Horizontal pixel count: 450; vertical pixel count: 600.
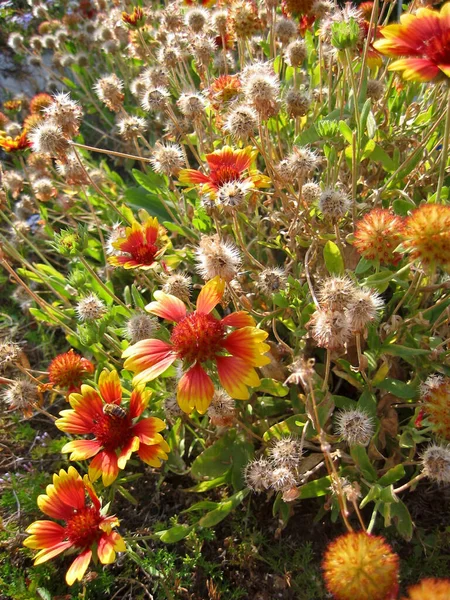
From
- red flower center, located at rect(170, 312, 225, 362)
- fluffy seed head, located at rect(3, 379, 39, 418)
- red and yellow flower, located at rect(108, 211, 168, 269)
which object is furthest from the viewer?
fluffy seed head, located at rect(3, 379, 39, 418)

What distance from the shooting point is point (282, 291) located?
72.1 inches

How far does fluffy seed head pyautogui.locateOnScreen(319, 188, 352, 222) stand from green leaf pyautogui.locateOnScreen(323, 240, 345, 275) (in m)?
0.11

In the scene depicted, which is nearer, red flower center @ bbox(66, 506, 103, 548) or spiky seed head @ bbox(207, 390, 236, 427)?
red flower center @ bbox(66, 506, 103, 548)

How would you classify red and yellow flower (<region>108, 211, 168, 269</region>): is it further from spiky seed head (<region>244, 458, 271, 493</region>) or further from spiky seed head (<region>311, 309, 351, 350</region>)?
spiky seed head (<region>244, 458, 271, 493</region>)

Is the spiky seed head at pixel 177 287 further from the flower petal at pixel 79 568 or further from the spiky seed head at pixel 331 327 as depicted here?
the flower petal at pixel 79 568

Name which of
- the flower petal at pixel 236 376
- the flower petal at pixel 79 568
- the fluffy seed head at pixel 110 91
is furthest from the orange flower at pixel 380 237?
the fluffy seed head at pixel 110 91

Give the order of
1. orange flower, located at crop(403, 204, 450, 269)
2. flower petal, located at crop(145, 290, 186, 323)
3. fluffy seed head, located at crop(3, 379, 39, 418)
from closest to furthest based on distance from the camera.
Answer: orange flower, located at crop(403, 204, 450, 269) < flower petal, located at crop(145, 290, 186, 323) < fluffy seed head, located at crop(3, 379, 39, 418)

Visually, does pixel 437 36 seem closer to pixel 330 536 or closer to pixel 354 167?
pixel 354 167

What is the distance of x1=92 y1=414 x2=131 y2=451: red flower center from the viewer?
65.1 inches

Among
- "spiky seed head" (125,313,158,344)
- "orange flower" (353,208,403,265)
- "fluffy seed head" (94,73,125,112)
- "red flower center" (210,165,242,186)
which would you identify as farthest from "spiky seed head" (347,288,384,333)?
"fluffy seed head" (94,73,125,112)

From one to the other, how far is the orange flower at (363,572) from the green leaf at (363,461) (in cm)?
48

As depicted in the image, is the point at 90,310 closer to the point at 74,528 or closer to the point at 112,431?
the point at 112,431

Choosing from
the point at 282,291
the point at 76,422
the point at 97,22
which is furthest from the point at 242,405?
the point at 97,22

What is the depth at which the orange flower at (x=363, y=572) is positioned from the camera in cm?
109
